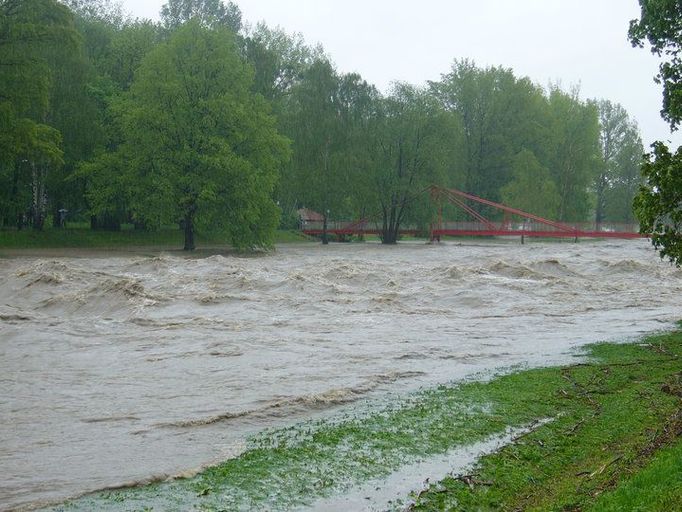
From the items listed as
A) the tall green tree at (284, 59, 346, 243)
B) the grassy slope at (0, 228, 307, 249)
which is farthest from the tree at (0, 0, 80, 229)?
the tall green tree at (284, 59, 346, 243)

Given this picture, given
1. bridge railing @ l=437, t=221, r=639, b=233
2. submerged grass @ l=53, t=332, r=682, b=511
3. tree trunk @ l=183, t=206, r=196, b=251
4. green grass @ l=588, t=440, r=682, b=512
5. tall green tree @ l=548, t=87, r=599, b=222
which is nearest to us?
green grass @ l=588, t=440, r=682, b=512

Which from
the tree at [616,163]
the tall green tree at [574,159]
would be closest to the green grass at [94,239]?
the tall green tree at [574,159]

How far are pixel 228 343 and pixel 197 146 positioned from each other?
39017mm

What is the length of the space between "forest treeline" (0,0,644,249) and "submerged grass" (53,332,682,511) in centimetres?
3034

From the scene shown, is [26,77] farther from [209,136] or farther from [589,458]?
[589,458]

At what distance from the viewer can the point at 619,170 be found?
109250mm

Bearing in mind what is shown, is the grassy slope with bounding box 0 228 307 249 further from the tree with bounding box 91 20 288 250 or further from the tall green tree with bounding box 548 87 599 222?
the tall green tree with bounding box 548 87 599 222

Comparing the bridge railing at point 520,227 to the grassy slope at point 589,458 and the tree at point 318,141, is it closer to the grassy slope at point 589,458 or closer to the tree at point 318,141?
the tree at point 318,141

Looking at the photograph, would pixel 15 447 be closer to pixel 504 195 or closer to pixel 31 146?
pixel 31 146

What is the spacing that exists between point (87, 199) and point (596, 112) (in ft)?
225

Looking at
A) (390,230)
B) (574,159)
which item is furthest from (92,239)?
(574,159)

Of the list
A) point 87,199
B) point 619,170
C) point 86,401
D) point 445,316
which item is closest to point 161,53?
point 87,199

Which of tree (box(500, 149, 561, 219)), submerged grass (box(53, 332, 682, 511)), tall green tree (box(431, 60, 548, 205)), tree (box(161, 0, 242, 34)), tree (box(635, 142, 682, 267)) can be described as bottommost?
submerged grass (box(53, 332, 682, 511))

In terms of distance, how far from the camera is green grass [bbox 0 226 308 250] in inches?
2058
